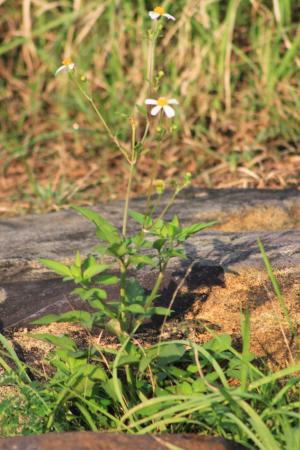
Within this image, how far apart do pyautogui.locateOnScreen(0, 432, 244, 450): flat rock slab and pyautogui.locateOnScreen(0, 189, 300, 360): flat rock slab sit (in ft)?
1.16

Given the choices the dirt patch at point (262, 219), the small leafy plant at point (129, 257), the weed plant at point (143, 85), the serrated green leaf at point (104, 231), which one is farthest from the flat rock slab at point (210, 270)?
the weed plant at point (143, 85)

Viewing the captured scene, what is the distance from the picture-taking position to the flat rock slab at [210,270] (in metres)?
2.17

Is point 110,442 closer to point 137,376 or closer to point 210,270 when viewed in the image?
point 137,376

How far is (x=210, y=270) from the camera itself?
7.54ft

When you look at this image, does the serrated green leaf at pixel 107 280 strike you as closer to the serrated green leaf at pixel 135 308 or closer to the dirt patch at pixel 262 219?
the serrated green leaf at pixel 135 308

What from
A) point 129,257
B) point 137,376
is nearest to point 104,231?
point 129,257

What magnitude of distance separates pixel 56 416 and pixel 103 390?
0.14 m

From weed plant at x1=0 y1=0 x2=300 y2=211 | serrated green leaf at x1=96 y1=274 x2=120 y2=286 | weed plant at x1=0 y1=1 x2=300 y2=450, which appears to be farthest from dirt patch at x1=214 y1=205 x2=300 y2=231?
serrated green leaf at x1=96 y1=274 x2=120 y2=286

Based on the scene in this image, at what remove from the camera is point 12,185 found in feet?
13.9

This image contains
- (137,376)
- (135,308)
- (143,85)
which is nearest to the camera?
(135,308)

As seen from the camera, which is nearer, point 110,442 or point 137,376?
point 110,442

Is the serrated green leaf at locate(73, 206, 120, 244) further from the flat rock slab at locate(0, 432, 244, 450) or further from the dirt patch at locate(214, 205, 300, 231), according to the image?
the dirt patch at locate(214, 205, 300, 231)

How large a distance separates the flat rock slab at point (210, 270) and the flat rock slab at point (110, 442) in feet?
1.16

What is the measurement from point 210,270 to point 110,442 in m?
0.77
